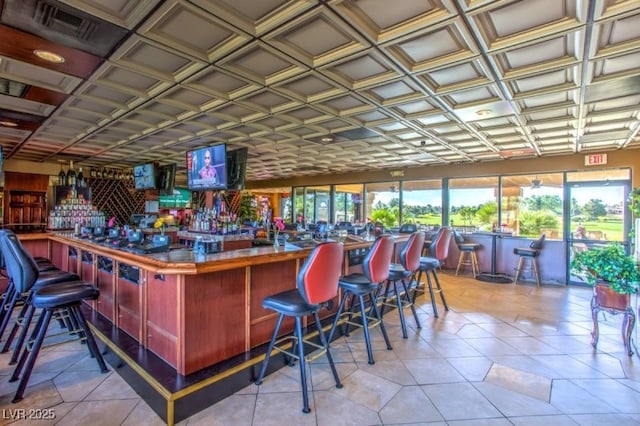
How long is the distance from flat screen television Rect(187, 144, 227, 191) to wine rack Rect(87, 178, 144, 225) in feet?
17.6

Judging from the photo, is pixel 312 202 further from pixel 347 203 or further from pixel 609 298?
pixel 609 298

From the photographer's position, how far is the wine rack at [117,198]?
9016 mm

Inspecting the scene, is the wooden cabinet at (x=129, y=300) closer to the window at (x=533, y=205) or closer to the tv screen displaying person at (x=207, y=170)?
the tv screen displaying person at (x=207, y=170)

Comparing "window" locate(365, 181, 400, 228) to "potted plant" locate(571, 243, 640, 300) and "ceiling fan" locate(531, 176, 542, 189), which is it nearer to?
"ceiling fan" locate(531, 176, 542, 189)

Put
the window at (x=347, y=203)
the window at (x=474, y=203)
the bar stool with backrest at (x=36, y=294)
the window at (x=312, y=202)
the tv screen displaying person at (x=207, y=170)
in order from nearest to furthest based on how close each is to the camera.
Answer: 1. the bar stool with backrest at (x=36, y=294)
2. the tv screen displaying person at (x=207, y=170)
3. the window at (x=474, y=203)
4. the window at (x=347, y=203)
5. the window at (x=312, y=202)

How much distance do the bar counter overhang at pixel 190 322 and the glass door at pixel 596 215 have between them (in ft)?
20.8

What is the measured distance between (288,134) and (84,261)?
3.40 metres

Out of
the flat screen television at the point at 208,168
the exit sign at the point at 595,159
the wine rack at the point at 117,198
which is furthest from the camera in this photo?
the wine rack at the point at 117,198

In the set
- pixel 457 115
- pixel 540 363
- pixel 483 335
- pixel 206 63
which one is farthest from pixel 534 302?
pixel 206 63

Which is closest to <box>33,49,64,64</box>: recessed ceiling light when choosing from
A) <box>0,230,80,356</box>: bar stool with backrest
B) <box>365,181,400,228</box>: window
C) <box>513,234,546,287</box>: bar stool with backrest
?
<box>0,230,80,356</box>: bar stool with backrest

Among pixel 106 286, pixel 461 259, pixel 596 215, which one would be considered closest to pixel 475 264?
pixel 461 259

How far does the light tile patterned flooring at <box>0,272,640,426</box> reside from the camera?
2068mm

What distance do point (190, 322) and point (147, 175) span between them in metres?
5.77

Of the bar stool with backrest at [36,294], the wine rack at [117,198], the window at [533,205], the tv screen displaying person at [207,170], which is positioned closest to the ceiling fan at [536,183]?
the window at [533,205]
